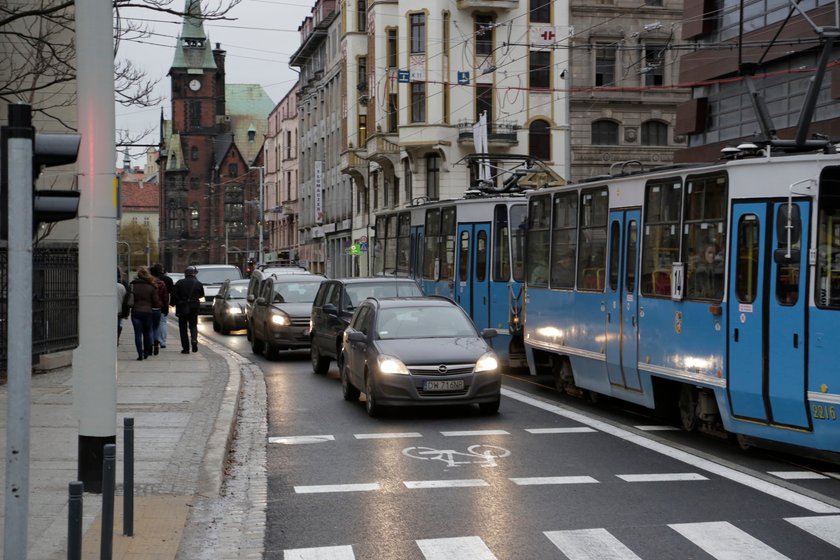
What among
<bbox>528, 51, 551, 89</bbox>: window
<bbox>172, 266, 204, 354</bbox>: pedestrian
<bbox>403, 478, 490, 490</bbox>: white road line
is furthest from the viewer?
<bbox>528, 51, 551, 89</bbox>: window

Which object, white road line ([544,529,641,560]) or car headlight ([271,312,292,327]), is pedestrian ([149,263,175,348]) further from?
white road line ([544,529,641,560])

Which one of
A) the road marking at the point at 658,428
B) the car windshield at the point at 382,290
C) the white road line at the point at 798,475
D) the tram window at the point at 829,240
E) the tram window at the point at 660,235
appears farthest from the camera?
the car windshield at the point at 382,290

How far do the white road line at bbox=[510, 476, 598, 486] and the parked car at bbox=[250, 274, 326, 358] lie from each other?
1506cm

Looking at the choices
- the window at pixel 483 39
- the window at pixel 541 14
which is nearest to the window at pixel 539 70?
the window at pixel 541 14

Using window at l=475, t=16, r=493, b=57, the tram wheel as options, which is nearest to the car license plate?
the tram wheel

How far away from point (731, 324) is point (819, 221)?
147 centimetres

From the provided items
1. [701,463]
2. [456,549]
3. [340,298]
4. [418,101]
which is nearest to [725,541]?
[456,549]

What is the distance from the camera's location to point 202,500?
32.6 feet

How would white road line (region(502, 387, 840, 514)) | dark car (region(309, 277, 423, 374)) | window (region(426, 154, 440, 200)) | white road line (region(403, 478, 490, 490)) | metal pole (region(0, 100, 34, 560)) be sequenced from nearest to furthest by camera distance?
metal pole (region(0, 100, 34, 560))
white road line (region(502, 387, 840, 514))
white road line (region(403, 478, 490, 490))
dark car (region(309, 277, 423, 374))
window (region(426, 154, 440, 200))

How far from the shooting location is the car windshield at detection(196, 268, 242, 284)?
4619cm

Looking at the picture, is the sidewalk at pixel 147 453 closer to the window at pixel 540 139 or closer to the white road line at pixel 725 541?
the white road line at pixel 725 541

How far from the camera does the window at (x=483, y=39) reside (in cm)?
5347

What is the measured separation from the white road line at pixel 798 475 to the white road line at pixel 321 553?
4.74m

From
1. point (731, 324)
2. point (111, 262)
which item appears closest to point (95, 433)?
point (111, 262)
